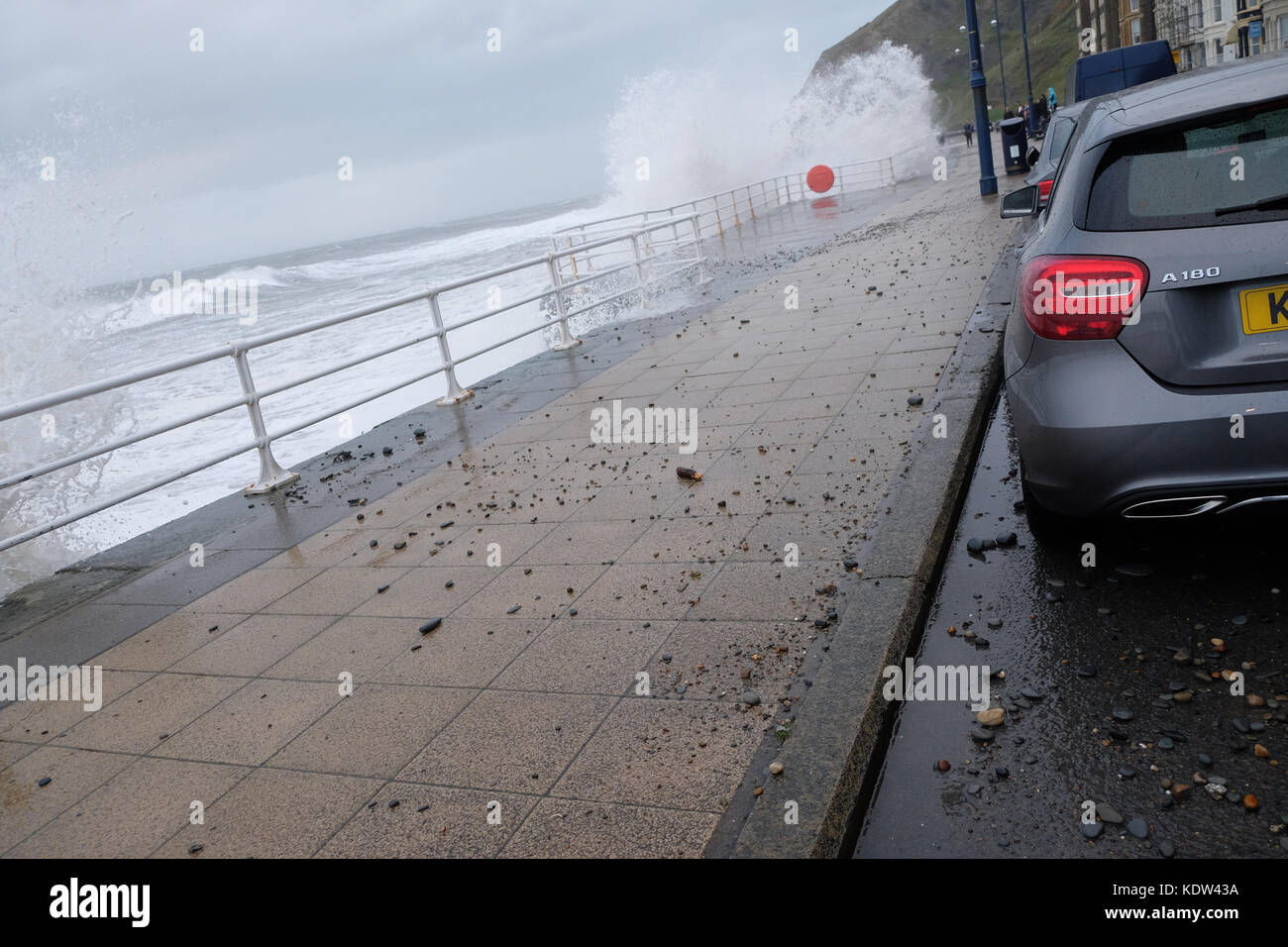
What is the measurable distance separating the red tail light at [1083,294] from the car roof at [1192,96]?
53cm

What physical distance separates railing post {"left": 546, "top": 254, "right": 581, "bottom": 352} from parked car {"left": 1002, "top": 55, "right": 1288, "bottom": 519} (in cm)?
803

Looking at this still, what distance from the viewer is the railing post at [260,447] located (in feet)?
23.4

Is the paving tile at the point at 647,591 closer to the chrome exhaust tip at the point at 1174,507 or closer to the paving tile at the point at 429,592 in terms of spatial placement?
the paving tile at the point at 429,592

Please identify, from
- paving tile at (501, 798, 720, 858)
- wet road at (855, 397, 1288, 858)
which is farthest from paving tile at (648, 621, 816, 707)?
paving tile at (501, 798, 720, 858)

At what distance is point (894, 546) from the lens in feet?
13.7

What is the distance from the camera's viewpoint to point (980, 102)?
18734 millimetres

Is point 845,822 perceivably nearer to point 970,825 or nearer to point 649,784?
point 970,825

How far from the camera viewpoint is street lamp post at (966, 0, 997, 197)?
18241 mm

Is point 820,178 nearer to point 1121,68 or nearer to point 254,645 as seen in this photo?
point 1121,68

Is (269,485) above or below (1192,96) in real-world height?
below

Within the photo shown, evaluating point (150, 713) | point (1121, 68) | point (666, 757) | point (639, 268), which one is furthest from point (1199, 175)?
point (1121, 68)

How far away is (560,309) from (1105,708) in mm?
9060

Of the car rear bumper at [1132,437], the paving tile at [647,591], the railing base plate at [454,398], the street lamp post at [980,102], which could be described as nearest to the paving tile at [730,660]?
the paving tile at [647,591]
